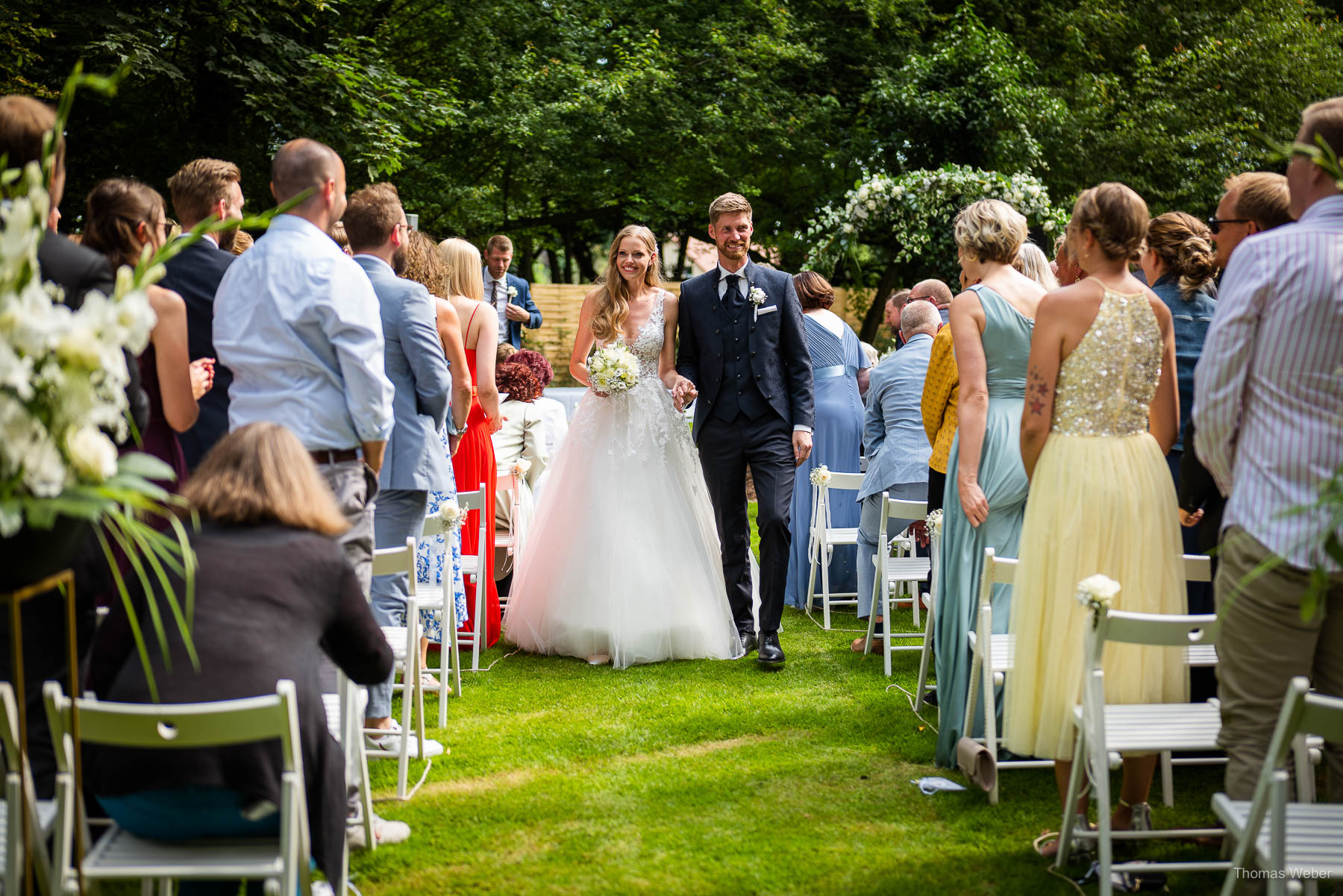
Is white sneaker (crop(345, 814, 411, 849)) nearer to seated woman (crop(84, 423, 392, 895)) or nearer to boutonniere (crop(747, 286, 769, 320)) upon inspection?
seated woman (crop(84, 423, 392, 895))

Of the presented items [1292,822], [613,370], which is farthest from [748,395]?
[1292,822]

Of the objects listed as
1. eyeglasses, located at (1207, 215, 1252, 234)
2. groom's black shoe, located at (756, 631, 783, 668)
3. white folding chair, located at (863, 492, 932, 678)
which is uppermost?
eyeglasses, located at (1207, 215, 1252, 234)

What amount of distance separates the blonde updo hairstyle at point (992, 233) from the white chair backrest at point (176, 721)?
3166 millimetres

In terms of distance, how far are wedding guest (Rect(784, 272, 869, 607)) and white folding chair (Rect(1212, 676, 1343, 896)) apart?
5239mm

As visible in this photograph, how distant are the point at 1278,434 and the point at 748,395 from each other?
11.9 feet

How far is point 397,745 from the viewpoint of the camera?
4.84 m

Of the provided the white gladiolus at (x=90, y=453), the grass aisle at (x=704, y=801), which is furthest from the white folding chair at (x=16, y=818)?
the grass aisle at (x=704, y=801)

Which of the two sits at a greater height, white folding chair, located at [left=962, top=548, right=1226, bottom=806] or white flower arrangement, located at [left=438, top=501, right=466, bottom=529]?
white flower arrangement, located at [left=438, top=501, right=466, bottom=529]

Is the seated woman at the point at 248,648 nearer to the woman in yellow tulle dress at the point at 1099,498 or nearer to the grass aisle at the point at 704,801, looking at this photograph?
the grass aisle at the point at 704,801

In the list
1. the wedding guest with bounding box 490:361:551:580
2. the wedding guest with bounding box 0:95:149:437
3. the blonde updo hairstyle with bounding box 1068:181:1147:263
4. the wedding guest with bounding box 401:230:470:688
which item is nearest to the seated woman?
the wedding guest with bounding box 0:95:149:437

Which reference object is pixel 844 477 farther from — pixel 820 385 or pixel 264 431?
pixel 264 431

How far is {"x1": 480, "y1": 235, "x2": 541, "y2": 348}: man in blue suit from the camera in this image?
41.4 feet

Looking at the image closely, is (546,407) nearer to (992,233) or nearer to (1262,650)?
(992,233)

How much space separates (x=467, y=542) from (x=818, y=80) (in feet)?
49.3
